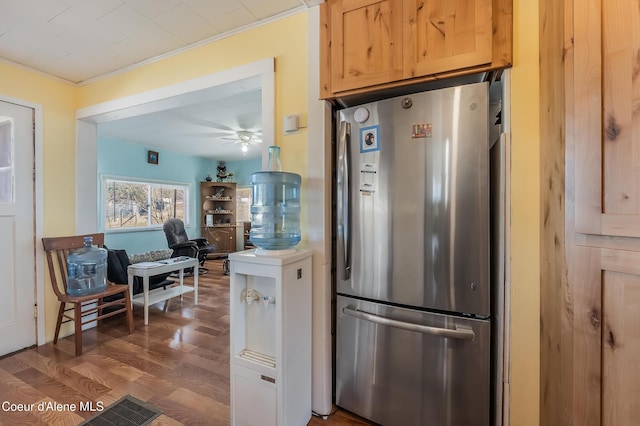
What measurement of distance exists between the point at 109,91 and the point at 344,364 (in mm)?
3121

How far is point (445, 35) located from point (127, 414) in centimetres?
275

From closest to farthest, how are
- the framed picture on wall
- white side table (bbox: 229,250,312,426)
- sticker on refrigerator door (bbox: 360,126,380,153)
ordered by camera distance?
white side table (bbox: 229,250,312,426), sticker on refrigerator door (bbox: 360,126,380,153), the framed picture on wall

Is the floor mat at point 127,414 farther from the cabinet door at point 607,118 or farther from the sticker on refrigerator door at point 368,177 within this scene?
the cabinet door at point 607,118

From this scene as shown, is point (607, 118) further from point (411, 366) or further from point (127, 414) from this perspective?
point (127, 414)

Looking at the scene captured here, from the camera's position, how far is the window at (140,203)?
195 inches

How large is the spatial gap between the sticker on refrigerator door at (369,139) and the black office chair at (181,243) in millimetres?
4491

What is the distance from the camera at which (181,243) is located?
496 centimetres

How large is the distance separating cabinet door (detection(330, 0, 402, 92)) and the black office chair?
453 cm

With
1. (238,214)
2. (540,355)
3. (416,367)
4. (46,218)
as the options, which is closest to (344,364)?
(416,367)

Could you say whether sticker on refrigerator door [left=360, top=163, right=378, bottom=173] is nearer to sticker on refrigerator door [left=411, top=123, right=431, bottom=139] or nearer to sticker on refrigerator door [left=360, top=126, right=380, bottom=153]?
sticker on refrigerator door [left=360, top=126, right=380, bottom=153]

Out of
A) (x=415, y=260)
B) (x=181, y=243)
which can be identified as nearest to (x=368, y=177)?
(x=415, y=260)

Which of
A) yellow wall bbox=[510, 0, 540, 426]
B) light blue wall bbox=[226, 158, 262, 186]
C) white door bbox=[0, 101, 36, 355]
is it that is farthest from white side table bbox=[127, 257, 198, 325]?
light blue wall bbox=[226, 158, 262, 186]

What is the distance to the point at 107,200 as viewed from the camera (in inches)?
193

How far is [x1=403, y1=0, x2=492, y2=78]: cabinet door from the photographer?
3.87 feet
